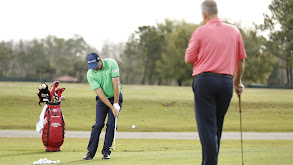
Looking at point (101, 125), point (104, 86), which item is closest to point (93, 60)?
point (104, 86)

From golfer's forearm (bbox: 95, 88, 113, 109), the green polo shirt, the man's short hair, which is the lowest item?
golfer's forearm (bbox: 95, 88, 113, 109)

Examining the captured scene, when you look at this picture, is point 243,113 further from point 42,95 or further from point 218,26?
point 218,26

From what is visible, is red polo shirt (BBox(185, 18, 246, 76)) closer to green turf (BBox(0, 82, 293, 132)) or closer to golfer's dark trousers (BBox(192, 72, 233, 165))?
golfer's dark trousers (BBox(192, 72, 233, 165))

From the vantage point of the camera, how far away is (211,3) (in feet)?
17.6

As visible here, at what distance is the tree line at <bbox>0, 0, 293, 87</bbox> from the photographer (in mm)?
66812

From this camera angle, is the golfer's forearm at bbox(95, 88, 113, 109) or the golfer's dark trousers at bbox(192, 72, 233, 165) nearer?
the golfer's dark trousers at bbox(192, 72, 233, 165)

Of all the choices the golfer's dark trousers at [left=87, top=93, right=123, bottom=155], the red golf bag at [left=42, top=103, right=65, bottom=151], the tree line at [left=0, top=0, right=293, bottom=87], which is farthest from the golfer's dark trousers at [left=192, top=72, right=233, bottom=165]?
the tree line at [left=0, top=0, right=293, bottom=87]

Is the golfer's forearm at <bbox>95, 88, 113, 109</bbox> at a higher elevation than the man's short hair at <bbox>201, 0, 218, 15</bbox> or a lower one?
lower

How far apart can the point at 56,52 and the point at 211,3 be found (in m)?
137

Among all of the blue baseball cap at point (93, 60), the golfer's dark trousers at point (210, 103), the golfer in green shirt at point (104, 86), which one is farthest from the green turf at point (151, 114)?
the golfer's dark trousers at point (210, 103)

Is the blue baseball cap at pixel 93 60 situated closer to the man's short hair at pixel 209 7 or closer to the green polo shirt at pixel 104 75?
the green polo shirt at pixel 104 75

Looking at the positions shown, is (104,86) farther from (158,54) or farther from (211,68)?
(158,54)

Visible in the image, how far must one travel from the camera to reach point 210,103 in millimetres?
5305

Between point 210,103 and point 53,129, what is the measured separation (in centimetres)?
661
